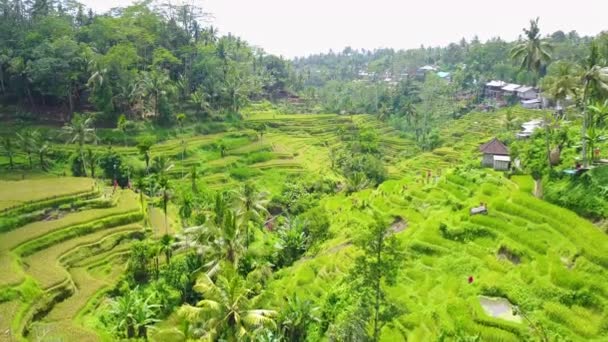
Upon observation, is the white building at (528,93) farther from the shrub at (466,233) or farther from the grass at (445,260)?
the shrub at (466,233)

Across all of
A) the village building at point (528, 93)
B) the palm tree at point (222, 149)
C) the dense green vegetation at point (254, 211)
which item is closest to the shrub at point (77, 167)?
the dense green vegetation at point (254, 211)

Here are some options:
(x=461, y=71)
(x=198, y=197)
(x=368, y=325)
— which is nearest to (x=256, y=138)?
(x=198, y=197)

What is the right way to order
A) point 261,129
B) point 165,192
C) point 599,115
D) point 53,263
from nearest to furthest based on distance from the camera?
point 53,263
point 165,192
point 599,115
point 261,129

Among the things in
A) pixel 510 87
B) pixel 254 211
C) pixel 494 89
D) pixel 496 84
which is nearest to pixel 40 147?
pixel 254 211

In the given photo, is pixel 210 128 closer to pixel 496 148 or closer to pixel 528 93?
pixel 496 148

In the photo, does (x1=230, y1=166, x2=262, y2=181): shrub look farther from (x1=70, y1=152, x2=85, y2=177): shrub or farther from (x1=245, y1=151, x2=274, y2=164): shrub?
(x1=70, y1=152, x2=85, y2=177): shrub

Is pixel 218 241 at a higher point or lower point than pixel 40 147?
lower

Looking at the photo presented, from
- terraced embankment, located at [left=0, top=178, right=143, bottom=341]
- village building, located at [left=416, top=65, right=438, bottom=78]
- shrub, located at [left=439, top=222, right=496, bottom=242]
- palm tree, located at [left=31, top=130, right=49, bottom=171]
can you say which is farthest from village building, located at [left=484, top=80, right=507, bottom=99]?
palm tree, located at [left=31, top=130, right=49, bottom=171]

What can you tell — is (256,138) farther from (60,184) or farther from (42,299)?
(42,299)
